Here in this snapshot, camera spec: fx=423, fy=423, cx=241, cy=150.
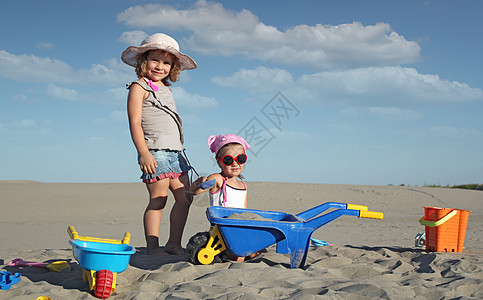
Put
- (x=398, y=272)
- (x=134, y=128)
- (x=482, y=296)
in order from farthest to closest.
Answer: (x=134, y=128) < (x=398, y=272) < (x=482, y=296)

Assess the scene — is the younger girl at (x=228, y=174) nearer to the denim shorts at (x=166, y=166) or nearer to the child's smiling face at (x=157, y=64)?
the denim shorts at (x=166, y=166)

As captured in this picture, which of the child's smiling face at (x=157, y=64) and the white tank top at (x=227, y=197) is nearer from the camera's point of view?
the white tank top at (x=227, y=197)

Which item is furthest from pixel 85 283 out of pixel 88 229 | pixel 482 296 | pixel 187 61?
pixel 88 229

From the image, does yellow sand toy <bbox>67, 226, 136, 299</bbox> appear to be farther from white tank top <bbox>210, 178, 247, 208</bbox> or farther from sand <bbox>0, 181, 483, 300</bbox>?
white tank top <bbox>210, 178, 247, 208</bbox>

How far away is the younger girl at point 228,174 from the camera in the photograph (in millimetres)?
3875

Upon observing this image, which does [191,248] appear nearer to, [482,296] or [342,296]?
[342,296]

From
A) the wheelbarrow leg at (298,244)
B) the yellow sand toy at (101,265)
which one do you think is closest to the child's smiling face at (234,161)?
the wheelbarrow leg at (298,244)

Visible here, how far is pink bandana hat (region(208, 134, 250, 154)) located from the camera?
395cm

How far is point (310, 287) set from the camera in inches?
109

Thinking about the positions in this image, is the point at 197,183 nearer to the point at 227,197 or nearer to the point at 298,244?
the point at 227,197

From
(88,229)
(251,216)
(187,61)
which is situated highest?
(187,61)

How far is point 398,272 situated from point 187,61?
2.76 metres

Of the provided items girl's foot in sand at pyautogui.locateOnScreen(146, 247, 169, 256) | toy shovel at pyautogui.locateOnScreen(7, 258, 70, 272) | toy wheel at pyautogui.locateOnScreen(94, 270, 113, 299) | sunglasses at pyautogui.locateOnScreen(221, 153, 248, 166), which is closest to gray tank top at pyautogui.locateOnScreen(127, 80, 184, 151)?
sunglasses at pyautogui.locateOnScreen(221, 153, 248, 166)

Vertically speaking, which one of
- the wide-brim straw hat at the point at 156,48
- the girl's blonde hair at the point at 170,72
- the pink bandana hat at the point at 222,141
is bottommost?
the pink bandana hat at the point at 222,141
